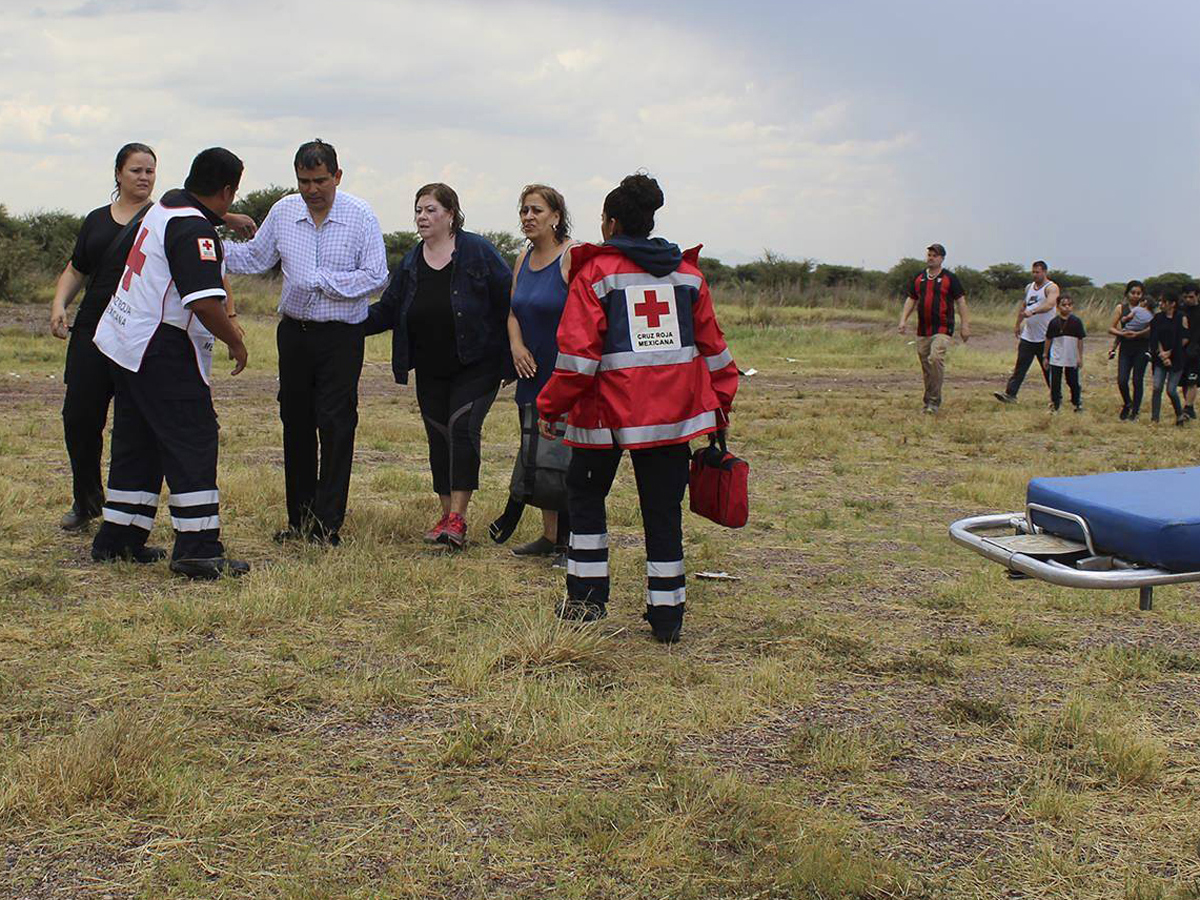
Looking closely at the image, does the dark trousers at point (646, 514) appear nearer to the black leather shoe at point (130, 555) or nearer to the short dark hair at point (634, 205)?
the short dark hair at point (634, 205)

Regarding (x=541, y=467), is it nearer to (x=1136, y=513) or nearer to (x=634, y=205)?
(x=634, y=205)

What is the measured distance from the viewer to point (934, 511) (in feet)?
31.4

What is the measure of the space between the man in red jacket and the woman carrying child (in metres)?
11.7

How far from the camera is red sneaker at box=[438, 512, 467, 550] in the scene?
24.4ft

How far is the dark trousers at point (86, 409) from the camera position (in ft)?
23.8

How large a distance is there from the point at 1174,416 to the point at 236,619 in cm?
1390

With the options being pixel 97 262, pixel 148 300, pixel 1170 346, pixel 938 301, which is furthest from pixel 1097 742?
pixel 1170 346

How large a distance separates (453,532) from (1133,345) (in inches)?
448

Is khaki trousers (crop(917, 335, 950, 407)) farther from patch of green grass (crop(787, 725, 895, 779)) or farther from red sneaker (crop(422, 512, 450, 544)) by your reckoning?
patch of green grass (crop(787, 725, 895, 779))

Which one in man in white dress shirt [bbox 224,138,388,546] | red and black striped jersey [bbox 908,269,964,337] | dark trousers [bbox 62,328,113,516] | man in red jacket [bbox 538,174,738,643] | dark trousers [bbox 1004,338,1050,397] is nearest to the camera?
man in red jacket [bbox 538,174,738,643]

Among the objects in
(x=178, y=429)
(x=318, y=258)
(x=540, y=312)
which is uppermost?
(x=318, y=258)

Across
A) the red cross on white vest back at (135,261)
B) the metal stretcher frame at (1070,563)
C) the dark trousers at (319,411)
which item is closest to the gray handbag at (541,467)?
the dark trousers at (319,411)

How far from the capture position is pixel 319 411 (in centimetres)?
721

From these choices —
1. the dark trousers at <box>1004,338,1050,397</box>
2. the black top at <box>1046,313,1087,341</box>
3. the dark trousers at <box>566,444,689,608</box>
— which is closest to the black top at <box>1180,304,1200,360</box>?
the black top at <box>1046,313,1087,341</box>
